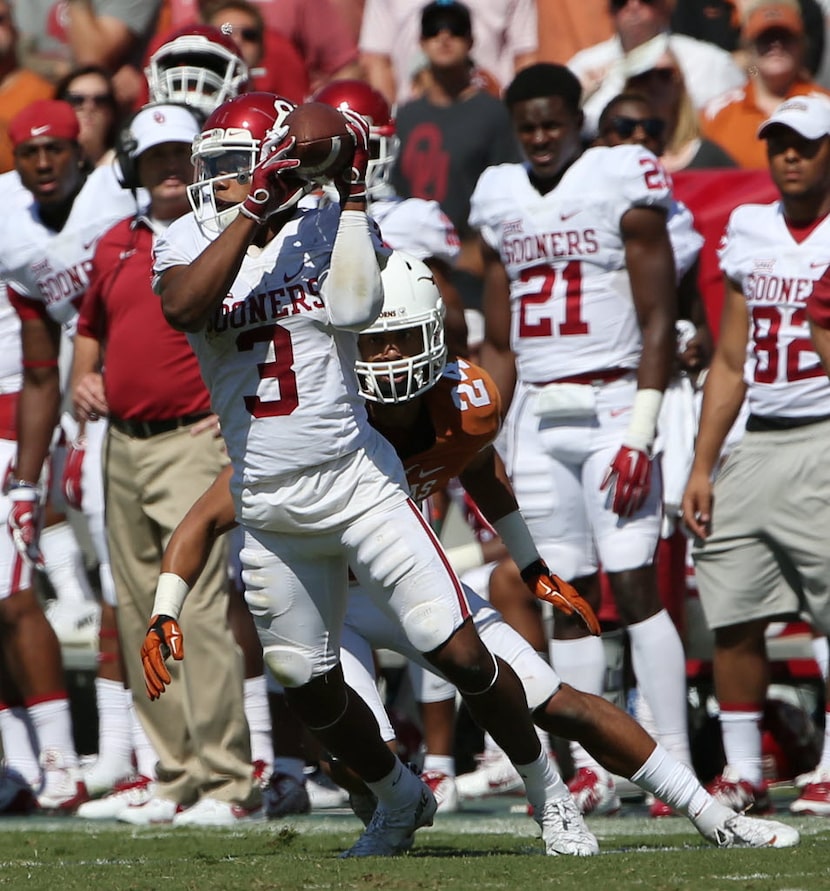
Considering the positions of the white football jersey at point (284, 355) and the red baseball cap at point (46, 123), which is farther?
the red baseball cap at point (46, 123)

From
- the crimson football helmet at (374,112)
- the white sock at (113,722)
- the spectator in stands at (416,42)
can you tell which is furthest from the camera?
the spectator in stands at (416,42)

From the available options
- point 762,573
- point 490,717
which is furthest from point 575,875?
point 762,573

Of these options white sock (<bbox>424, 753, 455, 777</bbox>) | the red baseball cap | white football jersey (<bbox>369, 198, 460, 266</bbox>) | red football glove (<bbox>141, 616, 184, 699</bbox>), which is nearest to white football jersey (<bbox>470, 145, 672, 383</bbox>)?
Answer: white football jersey (<bbox>369, 198, 460, 266</bbox>)

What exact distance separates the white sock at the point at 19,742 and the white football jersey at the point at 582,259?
6.63 feet

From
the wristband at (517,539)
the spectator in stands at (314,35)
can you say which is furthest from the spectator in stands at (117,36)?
the wristband at (517,539)

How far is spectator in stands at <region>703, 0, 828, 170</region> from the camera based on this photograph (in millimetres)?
7469

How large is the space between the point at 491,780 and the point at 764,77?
3061mm

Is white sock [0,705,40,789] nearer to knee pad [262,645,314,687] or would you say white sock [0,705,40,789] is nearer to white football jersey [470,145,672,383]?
white football jersey [470,145,672,383]

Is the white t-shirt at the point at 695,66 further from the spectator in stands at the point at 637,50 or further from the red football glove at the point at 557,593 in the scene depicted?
the red football glove at the point at 557,593

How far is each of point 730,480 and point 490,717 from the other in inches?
65.5

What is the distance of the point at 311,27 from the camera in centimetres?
840

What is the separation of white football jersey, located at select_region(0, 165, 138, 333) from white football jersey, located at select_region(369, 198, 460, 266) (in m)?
0.86

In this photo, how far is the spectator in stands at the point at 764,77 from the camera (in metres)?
7.47

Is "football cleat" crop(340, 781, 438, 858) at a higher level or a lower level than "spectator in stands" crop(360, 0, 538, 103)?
lower
